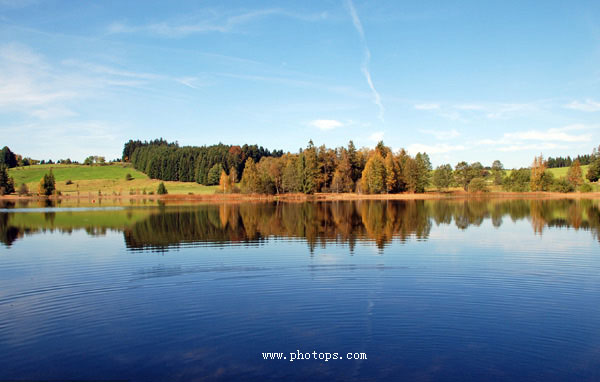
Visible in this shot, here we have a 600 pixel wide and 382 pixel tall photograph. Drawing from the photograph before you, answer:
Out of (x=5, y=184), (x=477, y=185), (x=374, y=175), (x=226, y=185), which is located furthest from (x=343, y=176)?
(x=5, y=184)

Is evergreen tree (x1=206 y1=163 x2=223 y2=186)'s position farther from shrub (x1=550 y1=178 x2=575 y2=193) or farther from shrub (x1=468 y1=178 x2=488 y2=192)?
shrub (x1=550 y1=178 x2=575 y2=193)

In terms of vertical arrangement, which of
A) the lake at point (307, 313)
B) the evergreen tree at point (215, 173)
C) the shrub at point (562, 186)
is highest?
the evergreen tree at point (215, 173)

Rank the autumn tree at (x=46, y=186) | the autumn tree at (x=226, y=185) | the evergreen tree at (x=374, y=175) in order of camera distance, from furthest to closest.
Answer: the autumn tree at (x=46, y=186) → the autumn tree at (x=226, y=185) → the evergreen tree at (x=374, y=175)

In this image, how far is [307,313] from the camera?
15406 millimetres

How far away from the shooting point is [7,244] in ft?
121

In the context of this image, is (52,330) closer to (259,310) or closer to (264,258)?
(259,310)

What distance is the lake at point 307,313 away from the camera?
11102 millimetres

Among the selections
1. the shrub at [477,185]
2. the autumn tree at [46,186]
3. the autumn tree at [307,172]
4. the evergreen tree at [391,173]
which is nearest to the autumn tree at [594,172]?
the shrub at [477,185]

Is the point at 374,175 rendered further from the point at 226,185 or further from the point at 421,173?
the point at 226,185

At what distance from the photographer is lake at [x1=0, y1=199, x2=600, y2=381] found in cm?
1110

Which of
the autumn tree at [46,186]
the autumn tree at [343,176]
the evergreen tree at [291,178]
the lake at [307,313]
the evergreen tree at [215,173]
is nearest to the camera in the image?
the lake at [307,313]

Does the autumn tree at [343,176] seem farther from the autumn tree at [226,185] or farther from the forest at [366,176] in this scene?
the autumn tree at [226,185]

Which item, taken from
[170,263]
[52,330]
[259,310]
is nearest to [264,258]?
[170,263]

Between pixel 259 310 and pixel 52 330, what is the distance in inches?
280
